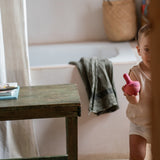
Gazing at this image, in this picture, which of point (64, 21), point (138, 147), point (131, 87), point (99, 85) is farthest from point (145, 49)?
point (64, 21)

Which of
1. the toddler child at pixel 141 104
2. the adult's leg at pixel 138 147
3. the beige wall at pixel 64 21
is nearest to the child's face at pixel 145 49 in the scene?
the toddler child at pixel 141 104

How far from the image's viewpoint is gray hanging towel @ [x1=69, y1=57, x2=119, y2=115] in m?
2.17

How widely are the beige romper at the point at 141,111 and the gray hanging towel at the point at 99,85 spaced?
0.54m

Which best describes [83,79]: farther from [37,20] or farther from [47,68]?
[37,20]

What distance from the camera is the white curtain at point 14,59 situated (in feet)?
6.53

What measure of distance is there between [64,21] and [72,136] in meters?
1.60

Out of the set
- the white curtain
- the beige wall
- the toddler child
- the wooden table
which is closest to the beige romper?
the toddler child

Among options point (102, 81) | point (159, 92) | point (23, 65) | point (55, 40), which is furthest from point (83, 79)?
point (159, 92)

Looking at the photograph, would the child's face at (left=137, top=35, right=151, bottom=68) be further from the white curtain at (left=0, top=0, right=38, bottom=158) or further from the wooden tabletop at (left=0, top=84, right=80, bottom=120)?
the white curtain at (left=0, top=0, right=38, bottom=158)

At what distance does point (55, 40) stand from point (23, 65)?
3.68 ft

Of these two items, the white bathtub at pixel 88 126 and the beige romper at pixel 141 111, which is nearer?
the beige romper at pixel 141 111

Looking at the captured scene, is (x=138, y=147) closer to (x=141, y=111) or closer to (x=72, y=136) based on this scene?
(x=141, y=111)

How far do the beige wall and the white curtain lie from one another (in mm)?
1056

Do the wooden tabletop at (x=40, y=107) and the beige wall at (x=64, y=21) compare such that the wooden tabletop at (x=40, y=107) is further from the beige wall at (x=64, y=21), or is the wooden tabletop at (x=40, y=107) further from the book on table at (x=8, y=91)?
the beige wall at (x=64, y=21)
